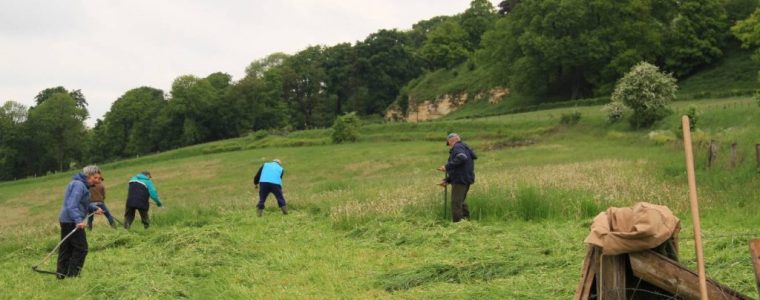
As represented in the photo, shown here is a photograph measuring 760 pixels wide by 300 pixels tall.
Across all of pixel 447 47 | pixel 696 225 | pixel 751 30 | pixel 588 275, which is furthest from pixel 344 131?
pixel 696 225

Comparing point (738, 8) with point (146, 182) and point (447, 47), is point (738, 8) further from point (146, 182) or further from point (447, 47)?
point (146, 182)

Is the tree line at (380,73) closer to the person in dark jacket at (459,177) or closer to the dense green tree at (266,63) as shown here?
the dense green tree at (266,63)

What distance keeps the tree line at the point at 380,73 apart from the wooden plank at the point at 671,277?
5629 cm

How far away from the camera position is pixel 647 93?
39.0m

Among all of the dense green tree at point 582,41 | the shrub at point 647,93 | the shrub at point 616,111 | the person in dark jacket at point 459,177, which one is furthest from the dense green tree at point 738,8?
the person in dark jacket at point 459,177

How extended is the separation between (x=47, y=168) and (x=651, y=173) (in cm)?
9023

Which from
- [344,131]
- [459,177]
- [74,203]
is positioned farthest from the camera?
[344,131]

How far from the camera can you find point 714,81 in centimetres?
5609

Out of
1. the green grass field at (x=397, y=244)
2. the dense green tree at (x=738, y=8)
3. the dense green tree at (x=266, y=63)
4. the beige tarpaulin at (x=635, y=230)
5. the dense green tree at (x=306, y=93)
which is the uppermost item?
the dense green tree at (x=266, y=63)

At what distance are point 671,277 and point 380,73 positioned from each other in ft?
313

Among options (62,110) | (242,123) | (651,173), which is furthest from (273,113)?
(651,173)

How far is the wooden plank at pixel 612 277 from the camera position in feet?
16.0

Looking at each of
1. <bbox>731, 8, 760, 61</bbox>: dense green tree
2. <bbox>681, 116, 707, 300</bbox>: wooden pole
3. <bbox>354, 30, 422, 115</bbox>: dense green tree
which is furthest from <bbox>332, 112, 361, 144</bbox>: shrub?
<bbox>681, 116, 707, 300</bbox>: wooden pole

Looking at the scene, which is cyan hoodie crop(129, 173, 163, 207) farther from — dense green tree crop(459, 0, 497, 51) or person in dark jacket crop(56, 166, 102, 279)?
dense green tree crop(459, 0, 497, 51)
